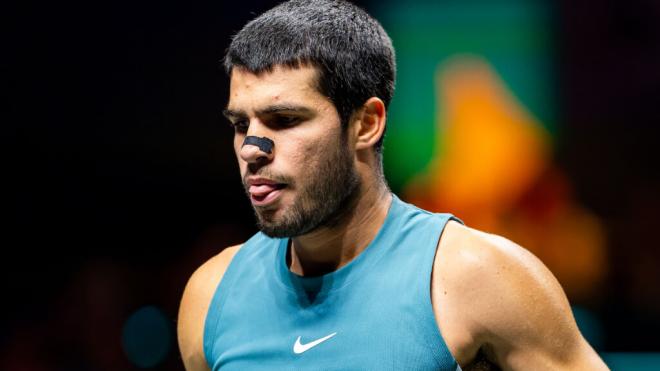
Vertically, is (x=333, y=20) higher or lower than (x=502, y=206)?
higher

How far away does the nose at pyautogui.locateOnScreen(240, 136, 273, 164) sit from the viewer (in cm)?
136

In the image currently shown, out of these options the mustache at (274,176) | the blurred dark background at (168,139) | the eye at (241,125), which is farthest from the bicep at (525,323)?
the blurred dark background at (168,139)

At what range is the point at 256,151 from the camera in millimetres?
1362

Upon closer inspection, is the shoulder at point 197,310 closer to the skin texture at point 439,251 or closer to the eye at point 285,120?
the skin texture at point 439,251

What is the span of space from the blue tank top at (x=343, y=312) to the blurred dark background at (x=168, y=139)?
1.56m

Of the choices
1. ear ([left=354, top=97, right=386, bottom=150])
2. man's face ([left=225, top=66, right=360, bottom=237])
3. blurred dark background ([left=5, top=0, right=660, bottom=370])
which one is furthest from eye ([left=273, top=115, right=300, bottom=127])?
blurred dark background ([left=5, top=0, right=660, bottom=370])

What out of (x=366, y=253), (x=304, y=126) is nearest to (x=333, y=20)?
(x=304, y=126)

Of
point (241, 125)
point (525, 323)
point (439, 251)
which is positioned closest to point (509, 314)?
point (525, 323)

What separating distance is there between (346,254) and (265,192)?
19cm

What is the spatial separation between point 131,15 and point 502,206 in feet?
4.89

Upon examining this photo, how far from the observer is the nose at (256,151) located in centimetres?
136

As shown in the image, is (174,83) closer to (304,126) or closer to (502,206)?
(502,206)

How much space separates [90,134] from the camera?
3.10 meters

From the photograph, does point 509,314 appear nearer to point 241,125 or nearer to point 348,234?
Result: point 348,234
